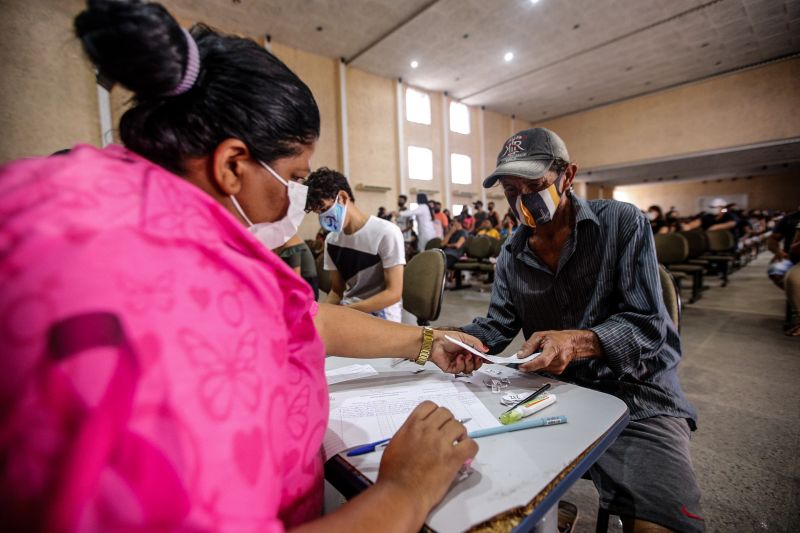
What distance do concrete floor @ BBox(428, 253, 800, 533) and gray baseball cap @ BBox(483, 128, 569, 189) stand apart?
146 cm

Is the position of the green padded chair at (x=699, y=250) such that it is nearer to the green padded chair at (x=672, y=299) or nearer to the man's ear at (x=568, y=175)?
the green padded chair at (x=672, y=299)

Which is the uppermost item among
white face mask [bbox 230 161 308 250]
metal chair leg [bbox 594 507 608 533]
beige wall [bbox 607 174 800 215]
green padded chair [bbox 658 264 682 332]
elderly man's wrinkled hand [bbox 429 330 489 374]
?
beige wall [bbox 607 174 800 215]

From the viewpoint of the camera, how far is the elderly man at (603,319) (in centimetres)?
99

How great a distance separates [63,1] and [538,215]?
10.2m

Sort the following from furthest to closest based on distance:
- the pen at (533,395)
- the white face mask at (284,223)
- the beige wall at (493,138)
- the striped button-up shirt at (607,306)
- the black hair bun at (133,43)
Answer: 1. the beige wall at (493,138)
2. the striped button-up shirt at (607,306)
3. the pen at (533,395)
4. the white face mask at (284,223)
5. the black hair bun at (133,43)

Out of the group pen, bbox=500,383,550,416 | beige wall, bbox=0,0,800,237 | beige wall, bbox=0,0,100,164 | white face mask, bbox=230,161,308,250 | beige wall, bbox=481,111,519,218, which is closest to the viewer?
white face mask, bbox=230,161,308,250

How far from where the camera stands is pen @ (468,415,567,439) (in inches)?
30.7

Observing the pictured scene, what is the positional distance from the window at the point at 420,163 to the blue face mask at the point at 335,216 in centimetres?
1029

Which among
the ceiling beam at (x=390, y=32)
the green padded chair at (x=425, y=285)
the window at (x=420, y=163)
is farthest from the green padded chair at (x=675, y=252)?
the window at (x=420, y=163)

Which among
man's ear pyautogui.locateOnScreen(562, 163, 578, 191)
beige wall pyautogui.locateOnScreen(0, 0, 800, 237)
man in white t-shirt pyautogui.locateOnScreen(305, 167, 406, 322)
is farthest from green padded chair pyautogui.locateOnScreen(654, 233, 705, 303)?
beige wall pyautogui.locateOnScreen(0, 0, 800, 237)

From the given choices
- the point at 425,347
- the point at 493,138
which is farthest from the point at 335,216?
the point at 493,138

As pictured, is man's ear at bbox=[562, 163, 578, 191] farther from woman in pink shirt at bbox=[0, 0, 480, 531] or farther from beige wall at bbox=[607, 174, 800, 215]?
beige wall at bbox=[607, 174, 800, 215]

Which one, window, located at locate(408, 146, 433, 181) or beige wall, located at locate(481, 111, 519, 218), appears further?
beige wall, located at locate(481, 111, 519, 218)

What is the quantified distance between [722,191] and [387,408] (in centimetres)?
2908
